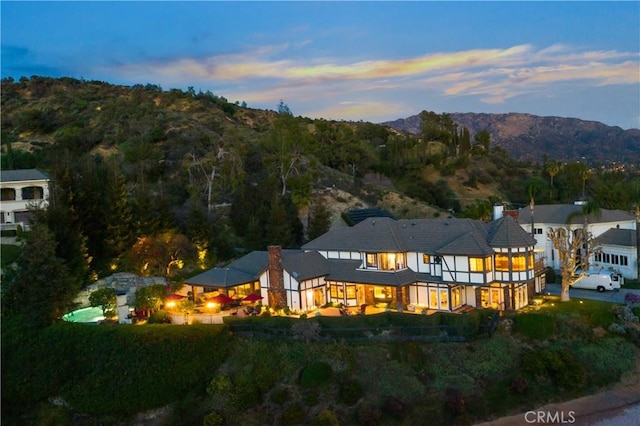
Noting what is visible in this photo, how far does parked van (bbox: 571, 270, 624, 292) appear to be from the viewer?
35.7 meters

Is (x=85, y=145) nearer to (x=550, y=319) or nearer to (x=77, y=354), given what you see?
(x=77, y=354)

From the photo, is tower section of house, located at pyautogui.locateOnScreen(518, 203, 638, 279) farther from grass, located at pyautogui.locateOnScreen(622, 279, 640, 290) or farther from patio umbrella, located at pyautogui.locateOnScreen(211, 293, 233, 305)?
patio umbrella, located at pyautogui.locateOnScreen(211, 293, 233, 305)

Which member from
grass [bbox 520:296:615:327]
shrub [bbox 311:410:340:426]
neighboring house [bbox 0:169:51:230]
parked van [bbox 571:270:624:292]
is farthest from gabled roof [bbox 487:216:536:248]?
neighboring house [bbox 0:169:51:230]

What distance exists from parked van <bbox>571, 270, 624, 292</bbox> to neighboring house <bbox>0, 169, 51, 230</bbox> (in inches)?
1689

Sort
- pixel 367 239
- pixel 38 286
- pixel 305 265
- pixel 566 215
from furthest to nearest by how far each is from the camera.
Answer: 1. pixel 566 215
2. pixel 367 239
3. pixel 305 265
4. pixel 38 286

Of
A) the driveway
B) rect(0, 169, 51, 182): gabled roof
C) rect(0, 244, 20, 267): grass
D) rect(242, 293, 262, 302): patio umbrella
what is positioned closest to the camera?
rect(0, 244, 20, 267): grass

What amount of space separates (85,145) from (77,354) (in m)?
54.1

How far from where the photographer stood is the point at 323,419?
2297cm

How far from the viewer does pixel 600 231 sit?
1737 inches

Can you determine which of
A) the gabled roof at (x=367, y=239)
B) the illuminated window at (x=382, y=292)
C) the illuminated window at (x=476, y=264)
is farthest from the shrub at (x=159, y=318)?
the illuminated window at (x=476, y=264)

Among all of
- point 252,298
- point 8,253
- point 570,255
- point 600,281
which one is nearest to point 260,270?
point 252,298

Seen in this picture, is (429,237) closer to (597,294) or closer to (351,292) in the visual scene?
(351,292)

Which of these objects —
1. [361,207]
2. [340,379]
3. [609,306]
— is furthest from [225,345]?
[361,207]

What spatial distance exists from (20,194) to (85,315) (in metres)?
19.3
